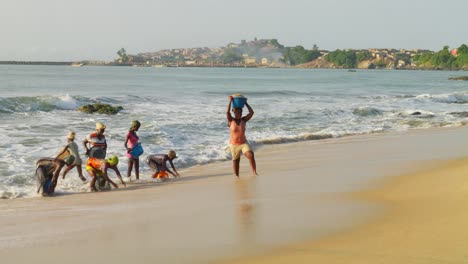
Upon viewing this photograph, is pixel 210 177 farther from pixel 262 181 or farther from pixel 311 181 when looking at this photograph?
pixel 311 181

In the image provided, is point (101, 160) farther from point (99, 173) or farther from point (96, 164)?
point (99, 173)

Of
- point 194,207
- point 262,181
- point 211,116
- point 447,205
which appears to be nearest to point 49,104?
point 211,116

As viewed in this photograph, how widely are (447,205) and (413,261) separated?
7.93ft

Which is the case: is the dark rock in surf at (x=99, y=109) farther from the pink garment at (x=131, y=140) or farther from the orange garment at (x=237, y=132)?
the orange garment at (x=237, y=132)

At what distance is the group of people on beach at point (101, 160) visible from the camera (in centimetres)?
998

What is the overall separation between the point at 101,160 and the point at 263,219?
4.52 meters

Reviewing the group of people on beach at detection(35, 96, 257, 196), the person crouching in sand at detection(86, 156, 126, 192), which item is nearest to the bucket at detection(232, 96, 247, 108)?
the group of people on beach at detection(35, 96, 257, 196)

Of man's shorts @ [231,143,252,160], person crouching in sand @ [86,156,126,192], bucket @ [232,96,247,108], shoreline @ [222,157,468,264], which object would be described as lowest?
person crouching in sand @ [86,156,126,192]

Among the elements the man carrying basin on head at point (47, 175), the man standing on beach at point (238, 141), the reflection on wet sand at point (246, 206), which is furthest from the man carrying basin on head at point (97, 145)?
the reflection on wet sand at point (246, 206)

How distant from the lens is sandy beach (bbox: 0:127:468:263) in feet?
18.3

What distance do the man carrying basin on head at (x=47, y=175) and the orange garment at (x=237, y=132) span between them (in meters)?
3.03

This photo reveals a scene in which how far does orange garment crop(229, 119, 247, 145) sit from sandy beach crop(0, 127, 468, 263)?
678 millimetres

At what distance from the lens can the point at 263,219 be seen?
7.01m

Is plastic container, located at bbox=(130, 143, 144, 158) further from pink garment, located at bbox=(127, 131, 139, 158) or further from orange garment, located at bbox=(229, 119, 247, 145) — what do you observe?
orange garment, located at bbox=(229, 119, 247, 145)
